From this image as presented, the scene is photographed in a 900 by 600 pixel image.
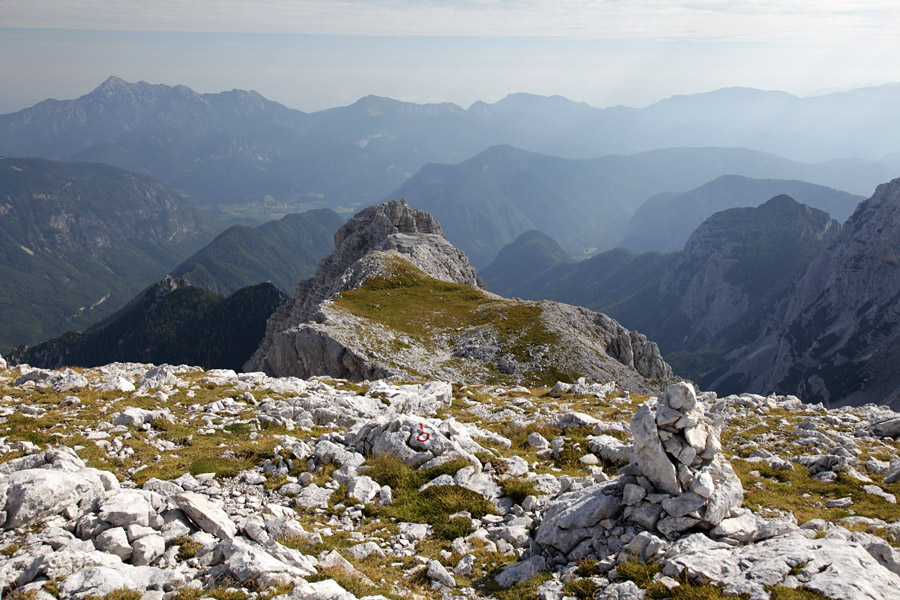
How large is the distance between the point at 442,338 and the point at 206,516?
55.3 m

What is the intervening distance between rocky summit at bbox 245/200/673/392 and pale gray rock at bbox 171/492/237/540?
41225 mm

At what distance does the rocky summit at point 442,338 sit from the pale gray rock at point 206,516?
1623 inches

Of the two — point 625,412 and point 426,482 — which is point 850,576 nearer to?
point 426,482

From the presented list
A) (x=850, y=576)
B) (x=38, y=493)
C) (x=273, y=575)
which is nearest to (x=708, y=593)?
(x=850, y=576)

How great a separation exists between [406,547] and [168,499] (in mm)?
6577

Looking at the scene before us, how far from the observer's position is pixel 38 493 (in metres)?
13.2

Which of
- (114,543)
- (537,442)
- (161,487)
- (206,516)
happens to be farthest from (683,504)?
(161,487)

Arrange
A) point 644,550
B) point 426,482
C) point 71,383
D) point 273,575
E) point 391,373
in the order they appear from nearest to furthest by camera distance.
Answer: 1. point 273,575
2. point 644,550
3. point 426,482
4. point 71,383
5. point 391,373

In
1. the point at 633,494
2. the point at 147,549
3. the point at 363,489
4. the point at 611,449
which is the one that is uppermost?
the point at 633,494

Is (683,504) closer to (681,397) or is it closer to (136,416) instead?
(681,397)

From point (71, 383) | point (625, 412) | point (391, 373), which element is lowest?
point (391, 373)

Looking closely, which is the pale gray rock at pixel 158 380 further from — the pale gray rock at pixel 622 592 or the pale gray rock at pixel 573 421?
the pale gray rock at pixel 622 592

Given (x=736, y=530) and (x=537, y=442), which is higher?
(x=736, y=530)

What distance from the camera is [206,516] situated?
1365 cm
